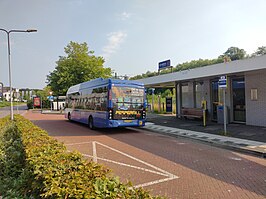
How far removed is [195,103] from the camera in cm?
1881

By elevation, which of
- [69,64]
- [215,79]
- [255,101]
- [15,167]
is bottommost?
[15,167]

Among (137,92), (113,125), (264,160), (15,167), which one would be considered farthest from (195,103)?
(15,167)

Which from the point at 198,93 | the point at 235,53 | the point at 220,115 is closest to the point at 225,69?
the point at 220,115

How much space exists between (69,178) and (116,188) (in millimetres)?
772

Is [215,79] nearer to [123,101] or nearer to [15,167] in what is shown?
[123,101]

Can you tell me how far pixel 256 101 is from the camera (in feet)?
44.1

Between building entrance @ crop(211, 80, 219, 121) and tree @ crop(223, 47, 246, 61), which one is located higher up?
tree @ crop(223, 47, 246, 61)

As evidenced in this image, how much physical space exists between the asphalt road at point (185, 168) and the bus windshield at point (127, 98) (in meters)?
3.43

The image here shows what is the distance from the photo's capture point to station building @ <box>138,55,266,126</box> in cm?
1254

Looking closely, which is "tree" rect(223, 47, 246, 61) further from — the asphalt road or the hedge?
the hedge

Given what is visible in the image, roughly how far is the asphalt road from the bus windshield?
3.43 m

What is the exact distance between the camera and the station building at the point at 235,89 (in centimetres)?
1254

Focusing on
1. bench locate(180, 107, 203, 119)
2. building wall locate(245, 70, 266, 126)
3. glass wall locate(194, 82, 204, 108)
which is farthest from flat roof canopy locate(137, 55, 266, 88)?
bench locate(180, 107, 203, 119)

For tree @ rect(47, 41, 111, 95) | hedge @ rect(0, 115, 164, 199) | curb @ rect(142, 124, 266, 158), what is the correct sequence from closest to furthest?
1. hedge @ rect(0, 115, 164, 199)
2. curb @ rect(142, 124, 266, 158)
3. tree @ rect(47, 41, 111, 95)
